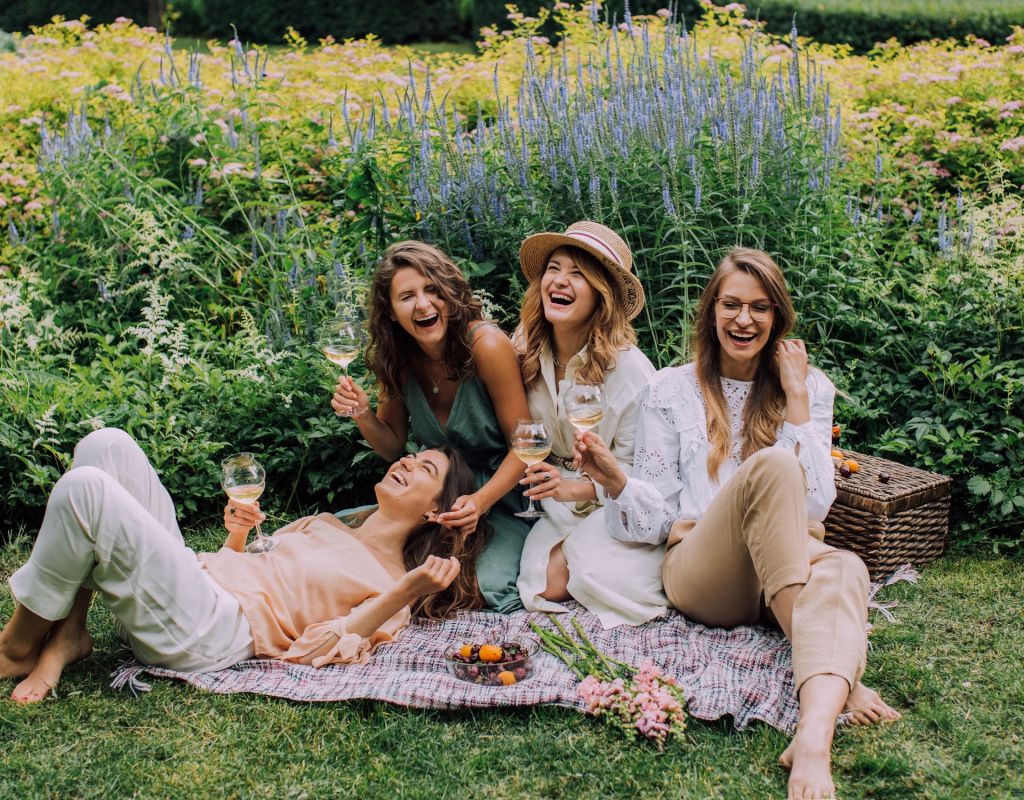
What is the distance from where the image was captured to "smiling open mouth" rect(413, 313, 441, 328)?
4074mm

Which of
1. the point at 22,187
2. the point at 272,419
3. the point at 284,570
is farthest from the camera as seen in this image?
the point at 22,187

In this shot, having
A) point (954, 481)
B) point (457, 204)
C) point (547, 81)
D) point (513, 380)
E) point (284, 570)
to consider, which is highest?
point (547, 81)

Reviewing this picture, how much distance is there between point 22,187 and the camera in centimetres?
685

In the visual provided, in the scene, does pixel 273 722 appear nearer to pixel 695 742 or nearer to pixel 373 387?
pixel 695 742

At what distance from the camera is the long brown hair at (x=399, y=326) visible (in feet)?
13.4

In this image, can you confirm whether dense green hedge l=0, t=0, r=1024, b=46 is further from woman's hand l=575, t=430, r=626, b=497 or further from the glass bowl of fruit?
the glass bowl of fruit

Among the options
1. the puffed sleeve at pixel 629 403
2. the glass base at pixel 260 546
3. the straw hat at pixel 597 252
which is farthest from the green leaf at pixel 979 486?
the glass base at pixel 260 546

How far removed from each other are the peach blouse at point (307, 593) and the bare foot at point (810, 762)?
1.43 m

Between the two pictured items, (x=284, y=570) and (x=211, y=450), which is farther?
A: (x=211, y=450)

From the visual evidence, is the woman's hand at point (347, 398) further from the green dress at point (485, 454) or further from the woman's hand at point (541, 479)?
the woman's hand at point (541, 479)

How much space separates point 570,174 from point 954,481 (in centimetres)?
227

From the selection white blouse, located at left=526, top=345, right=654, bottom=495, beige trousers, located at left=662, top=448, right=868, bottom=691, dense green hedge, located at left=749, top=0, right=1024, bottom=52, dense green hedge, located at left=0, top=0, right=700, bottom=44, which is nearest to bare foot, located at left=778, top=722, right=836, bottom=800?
beige trousers, located at left=662, top=448, right=868, bottom=691

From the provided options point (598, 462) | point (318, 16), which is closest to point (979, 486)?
point (598, 462)

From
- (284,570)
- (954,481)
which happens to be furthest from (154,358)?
(954,481)
